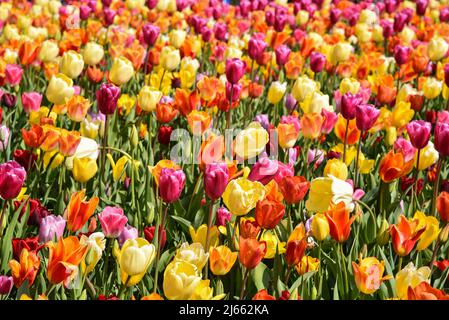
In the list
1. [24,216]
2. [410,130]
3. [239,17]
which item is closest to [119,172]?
[24,216]

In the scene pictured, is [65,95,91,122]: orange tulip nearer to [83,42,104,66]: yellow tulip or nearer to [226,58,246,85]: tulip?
[226,58,246,85]: tulip

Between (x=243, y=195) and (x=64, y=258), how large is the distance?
592mm

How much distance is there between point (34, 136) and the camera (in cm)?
284

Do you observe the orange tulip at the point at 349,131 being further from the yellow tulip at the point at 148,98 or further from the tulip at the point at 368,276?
the tulip at the point at 368,276

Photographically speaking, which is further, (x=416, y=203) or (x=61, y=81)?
(x=61, y=81)

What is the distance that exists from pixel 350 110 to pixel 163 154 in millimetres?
887

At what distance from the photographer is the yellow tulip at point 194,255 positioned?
2074mm

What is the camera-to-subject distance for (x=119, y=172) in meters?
3.04

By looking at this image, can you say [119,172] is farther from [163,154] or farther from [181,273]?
[181,273]

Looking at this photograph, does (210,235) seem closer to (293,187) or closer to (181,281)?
(293,187)

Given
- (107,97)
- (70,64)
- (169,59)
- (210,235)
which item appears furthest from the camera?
(169,59)

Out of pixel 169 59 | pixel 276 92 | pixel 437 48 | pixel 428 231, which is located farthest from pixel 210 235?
pixel 437 48

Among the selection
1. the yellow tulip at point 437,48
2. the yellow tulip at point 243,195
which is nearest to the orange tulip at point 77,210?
the yellow tulip at point 243,195

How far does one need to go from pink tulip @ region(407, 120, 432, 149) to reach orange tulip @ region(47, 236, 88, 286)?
1.41 m
